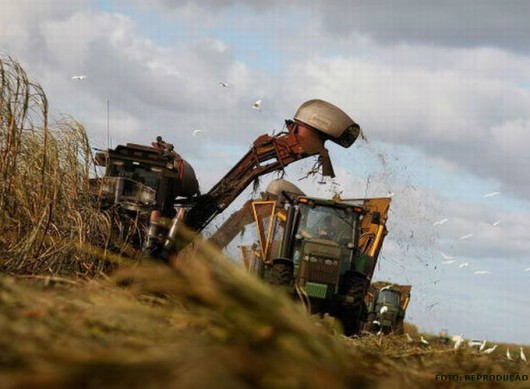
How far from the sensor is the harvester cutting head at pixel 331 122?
881 inches

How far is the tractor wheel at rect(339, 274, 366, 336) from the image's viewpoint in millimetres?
16672

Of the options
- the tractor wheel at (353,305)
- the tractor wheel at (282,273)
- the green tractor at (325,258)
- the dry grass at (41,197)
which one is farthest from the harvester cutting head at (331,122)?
the dry grass at (41,197)

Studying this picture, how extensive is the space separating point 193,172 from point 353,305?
27.1 ft

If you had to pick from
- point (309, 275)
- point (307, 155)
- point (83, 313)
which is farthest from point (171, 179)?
point (83, 313)

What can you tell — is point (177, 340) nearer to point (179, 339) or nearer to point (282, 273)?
point (179, 339)

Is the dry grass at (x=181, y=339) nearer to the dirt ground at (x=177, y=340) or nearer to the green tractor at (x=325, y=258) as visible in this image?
the dirt ground at (x=177, y=340)

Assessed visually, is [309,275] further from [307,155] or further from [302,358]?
[302,358]

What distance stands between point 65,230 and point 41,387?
8.34 m

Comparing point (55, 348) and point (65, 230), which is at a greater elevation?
point (65, 230)

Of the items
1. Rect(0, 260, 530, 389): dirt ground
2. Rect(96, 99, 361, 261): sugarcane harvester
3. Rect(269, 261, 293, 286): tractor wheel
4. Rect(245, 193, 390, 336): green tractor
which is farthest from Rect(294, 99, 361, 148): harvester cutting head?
Rect(0, 260, 530, 389): dirt ground

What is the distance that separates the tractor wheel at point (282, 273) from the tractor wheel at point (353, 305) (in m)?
1.18

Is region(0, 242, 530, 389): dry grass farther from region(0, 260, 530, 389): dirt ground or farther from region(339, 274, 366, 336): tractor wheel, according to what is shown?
region(339, 274, 366, 336): tractor wheel

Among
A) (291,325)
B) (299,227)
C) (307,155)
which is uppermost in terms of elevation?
(307,155)

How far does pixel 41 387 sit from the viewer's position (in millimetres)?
1980
